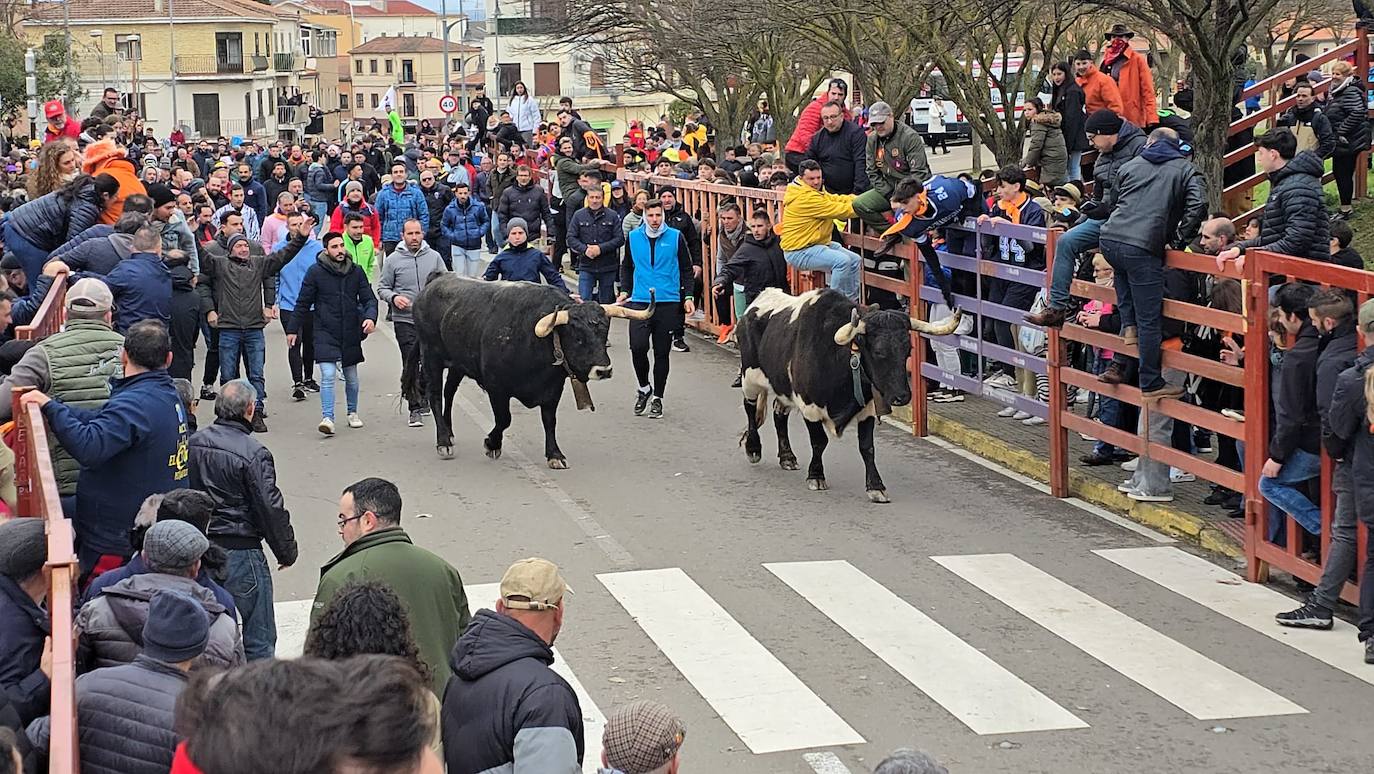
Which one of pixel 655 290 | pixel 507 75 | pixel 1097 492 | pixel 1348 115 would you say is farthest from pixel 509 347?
pixel 507 75

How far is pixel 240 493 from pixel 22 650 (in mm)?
2676

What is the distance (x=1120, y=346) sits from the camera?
12.9 meters

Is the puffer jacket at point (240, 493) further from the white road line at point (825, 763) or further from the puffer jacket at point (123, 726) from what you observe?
the puffer jacket at point (123, 726)

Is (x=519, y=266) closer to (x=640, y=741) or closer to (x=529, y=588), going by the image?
(x=529, y=588)

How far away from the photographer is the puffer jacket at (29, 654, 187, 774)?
562 centimetres

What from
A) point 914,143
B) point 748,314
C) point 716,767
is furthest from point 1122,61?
point 716,767

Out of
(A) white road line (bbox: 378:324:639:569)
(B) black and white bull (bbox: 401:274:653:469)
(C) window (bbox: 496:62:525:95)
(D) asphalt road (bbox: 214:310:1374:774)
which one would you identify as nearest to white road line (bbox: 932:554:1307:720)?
(D) asphalt road (bbox: 214:310:1374:774)

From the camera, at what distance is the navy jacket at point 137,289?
1317 centimetres

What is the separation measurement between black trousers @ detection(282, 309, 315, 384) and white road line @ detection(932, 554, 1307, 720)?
772cm

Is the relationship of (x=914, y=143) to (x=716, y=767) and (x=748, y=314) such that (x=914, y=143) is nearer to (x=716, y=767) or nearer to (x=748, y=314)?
(x=748, y=314)

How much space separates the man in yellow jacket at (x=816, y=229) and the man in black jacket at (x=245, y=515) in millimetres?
9077

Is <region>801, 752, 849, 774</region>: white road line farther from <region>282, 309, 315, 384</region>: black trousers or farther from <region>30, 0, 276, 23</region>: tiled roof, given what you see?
<region>30, 0, 276, 23</region>: tiled roof

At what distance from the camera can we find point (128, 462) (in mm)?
8766

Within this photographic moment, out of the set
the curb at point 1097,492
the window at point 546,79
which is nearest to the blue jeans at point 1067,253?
the curb at point 1097,492
